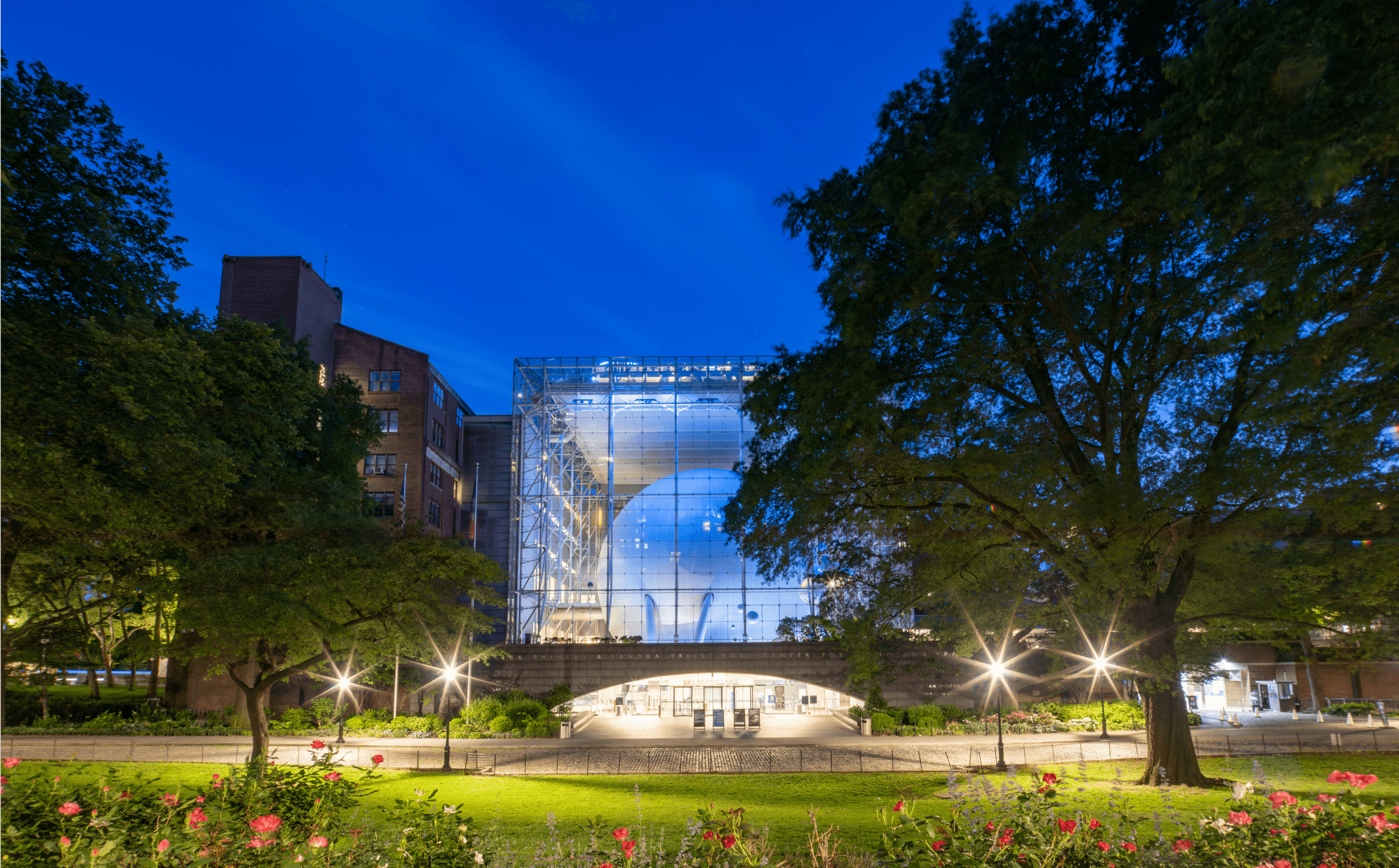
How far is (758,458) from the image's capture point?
61.7ft

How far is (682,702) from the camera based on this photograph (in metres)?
49.2

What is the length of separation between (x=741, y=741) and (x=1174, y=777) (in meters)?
17.5

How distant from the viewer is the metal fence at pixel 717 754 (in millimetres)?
25172

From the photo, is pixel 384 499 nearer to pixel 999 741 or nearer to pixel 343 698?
pixel 343 698

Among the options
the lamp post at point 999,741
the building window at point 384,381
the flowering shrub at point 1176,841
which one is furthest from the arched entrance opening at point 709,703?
the flowering shrub at point 1176,841

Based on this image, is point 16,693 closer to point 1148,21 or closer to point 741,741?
point 741,741

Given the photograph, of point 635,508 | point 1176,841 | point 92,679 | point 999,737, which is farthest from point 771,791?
point 92,679

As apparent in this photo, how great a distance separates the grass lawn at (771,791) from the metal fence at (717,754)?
1672mm

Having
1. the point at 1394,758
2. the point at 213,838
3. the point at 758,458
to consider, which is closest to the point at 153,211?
the point at 758,458

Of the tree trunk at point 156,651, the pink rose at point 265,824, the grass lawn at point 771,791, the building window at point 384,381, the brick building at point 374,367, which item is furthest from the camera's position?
the building window at point 384,381

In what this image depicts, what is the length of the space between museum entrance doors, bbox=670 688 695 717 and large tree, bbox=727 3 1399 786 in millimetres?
32760

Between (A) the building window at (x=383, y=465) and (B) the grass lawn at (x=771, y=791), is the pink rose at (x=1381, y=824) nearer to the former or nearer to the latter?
(B) the grass lawn at (x=771, y=791)

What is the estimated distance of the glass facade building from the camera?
53.1 meters

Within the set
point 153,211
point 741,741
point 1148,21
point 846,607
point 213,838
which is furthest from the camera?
point 741,741
